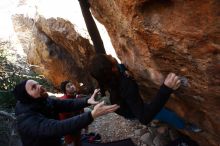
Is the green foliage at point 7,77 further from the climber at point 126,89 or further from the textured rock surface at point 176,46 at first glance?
the climber at point 126,89

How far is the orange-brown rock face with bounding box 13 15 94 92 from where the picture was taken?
9.29 meters

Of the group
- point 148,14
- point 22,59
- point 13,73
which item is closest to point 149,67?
point 148,14

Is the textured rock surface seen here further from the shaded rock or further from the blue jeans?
the shaded rock

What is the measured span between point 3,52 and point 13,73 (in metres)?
1.08

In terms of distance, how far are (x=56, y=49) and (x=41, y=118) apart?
25.9ft

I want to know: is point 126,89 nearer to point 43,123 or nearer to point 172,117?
point 43,123

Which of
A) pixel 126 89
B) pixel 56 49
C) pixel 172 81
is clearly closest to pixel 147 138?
pixel 126 89

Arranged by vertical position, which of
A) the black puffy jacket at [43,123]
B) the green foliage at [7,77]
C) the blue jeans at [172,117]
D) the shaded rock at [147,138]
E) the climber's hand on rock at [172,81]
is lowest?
the shaded rock at [147,138]

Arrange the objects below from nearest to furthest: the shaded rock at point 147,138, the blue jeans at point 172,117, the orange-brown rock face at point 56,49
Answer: the blue jeans at point 172,117, the shaded rock at point 147,138, the orange-brown rock face at point 56,49

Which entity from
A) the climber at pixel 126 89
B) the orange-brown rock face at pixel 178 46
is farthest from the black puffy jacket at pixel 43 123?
the orange-brown rock face at pixel 178 46

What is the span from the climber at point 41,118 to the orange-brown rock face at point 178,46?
29.3 inches

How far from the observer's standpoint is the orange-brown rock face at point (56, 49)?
9.29 metres

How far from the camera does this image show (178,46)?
319 cm

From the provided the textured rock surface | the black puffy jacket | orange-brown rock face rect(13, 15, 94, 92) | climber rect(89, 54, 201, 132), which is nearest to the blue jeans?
the textured rock surface
